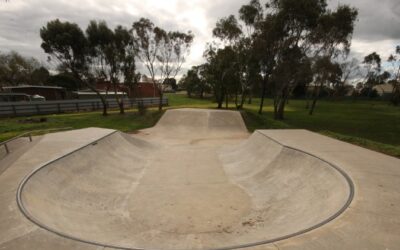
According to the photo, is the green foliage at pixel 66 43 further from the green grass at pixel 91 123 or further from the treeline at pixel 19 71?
the treeline at pixel 19 71

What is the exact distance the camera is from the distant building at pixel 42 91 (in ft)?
122

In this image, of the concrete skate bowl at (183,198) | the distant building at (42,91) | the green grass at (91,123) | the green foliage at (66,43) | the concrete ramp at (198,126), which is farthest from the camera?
the distant building at (42,91)

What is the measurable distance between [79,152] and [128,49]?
21618 millimetres

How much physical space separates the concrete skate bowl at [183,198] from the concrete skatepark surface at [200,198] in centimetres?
3

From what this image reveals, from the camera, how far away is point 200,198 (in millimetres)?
6766

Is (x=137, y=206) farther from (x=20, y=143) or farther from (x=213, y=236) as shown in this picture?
(x=20, y=143)

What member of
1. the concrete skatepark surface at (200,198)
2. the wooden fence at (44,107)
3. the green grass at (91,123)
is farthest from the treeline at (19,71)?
the concrete skatepark surface at (200,198)

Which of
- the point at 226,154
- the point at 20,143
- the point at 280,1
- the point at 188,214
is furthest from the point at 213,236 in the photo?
the point at 280,1

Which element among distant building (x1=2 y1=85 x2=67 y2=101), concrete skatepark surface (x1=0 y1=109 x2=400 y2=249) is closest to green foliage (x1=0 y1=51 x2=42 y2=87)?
distant building (x1=2 y1=85 x2=67 y2=101)

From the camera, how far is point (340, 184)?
5.27 m

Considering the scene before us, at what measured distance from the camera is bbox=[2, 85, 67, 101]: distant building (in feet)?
122

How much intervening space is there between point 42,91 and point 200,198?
4170 cm

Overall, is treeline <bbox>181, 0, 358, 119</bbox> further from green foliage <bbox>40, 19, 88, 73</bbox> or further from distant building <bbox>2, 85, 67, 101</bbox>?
distant building <bbox>2, 85, 67, 101</bbox>

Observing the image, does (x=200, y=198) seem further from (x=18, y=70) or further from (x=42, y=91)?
(x=18, y=70)
